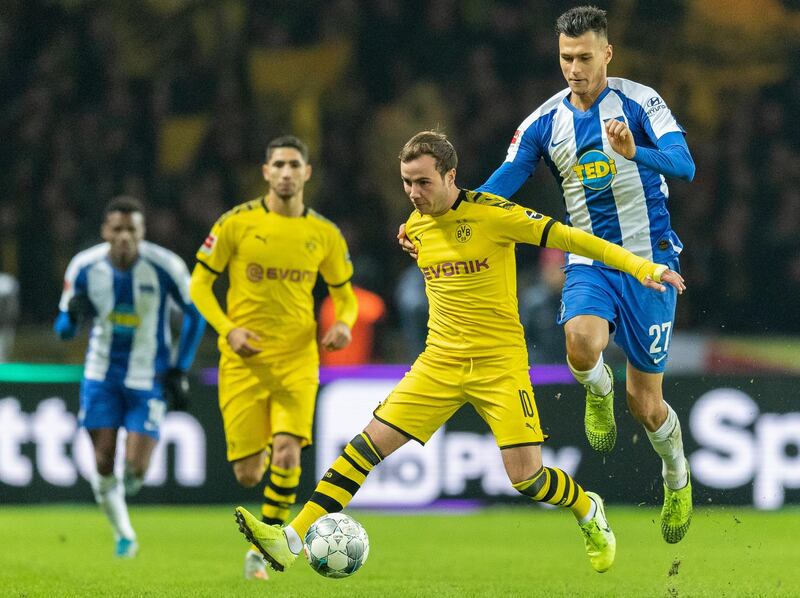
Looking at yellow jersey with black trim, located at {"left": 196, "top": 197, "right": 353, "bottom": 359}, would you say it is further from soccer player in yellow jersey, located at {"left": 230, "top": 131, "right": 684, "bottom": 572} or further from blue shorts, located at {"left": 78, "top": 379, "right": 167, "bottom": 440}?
soccer player in yellow jersey, located at {"left": 230, "top": 131, "right": 684, "bottom": 572}

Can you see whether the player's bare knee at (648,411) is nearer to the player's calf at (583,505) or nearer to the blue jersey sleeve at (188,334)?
the player's calf at (583,505)

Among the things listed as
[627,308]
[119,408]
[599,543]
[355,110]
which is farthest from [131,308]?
[355,110]

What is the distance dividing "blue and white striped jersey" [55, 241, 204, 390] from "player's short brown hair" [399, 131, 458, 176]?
3.31 metres

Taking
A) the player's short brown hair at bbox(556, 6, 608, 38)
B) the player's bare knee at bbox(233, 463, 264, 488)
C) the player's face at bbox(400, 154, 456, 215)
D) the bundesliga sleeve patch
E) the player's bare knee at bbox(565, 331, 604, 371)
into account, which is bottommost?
the player's bare knee at bbox(233, 463, 264, 488)

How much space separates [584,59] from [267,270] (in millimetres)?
2528

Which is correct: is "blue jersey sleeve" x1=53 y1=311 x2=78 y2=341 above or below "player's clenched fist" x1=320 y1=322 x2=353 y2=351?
above

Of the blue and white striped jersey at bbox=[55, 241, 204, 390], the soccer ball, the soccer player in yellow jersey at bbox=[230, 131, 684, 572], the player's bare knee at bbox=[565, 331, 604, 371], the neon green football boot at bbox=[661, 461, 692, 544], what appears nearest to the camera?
the soccer ball

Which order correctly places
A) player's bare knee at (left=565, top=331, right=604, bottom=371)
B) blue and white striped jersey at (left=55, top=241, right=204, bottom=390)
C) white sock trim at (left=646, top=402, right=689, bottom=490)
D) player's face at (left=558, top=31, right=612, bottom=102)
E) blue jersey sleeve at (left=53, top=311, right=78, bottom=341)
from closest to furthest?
player's face at (left=558, top=31, right=612, bottom=102), player's bare knee at (left=565, top=331, right=604, bottom=371), white sock trim at (left=646, top=402, right=689, bottom=490), blue jersey sleeve at (left=53, top=311, right=78, bottom=341), blue and white striped jersey at (left=55, top=241, right=204, bottom=390)

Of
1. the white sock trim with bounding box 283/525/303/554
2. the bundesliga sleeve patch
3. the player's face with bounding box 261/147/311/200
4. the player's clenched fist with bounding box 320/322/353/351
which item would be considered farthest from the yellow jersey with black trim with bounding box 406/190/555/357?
the bundesliga sleeve patch

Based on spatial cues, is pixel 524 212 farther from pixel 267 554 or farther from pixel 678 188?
pixel 678 188

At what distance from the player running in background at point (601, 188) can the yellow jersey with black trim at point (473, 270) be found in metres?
0.38

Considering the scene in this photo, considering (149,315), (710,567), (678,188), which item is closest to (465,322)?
(710,567)

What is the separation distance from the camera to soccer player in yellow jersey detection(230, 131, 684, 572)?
6305 mm

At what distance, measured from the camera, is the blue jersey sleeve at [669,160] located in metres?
6.06
